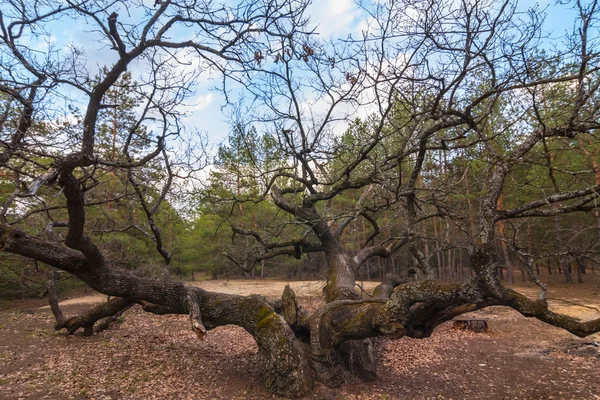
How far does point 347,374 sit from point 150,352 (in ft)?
12.5

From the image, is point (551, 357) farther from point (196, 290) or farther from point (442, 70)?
point (196, 290)

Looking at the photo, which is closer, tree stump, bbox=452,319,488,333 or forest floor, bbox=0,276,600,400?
forest floor, bbox=0,276,600,400

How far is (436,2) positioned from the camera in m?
4.23

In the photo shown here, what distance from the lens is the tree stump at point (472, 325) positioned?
8133 mm

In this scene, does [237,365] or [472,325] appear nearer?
[237,365]

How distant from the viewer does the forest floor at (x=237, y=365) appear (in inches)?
176

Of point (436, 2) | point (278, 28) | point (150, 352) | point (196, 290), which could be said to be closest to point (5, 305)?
point (150, 352)

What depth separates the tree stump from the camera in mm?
8133

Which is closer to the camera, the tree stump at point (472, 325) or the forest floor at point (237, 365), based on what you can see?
the forest floor at point (237, 365)

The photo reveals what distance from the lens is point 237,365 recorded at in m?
5.54

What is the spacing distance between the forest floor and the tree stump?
19cm

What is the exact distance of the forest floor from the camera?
176 inches

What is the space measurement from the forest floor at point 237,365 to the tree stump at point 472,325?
0.19 m

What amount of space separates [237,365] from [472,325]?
6176 millimetres
